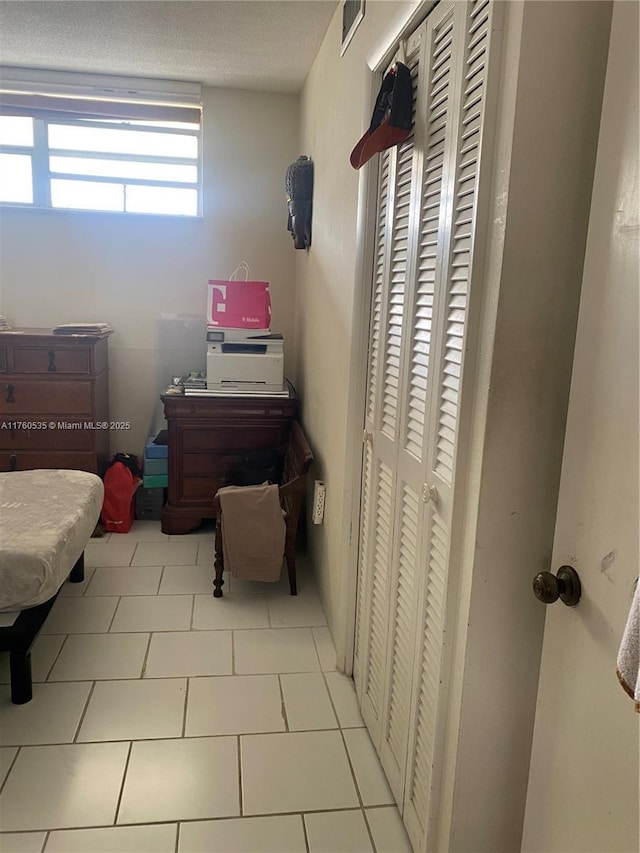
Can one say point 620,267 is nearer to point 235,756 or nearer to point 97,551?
point 235,756

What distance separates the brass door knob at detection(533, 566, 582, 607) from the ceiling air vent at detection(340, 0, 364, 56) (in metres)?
2.02

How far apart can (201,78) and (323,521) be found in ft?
8.99

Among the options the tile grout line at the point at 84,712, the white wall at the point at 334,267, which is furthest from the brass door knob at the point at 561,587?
the tile grout line at the point at 84,712

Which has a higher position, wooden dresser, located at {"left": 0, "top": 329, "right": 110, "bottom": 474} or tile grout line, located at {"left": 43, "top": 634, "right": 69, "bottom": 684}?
wooden dresser, located at {"left": 0, "top": 329, "right": 110, "bottom": 474}

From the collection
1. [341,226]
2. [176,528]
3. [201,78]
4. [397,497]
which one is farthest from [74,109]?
[397,497]

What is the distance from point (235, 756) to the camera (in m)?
1.90

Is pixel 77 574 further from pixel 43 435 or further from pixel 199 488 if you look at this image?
pixel 43 435

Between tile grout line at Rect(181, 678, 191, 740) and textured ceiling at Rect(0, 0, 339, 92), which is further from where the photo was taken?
textured ceiling at Rect(0, 0, 339, 92)

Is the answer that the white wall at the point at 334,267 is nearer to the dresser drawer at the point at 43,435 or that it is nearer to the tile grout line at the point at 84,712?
the tile grout line at the point at 84,712

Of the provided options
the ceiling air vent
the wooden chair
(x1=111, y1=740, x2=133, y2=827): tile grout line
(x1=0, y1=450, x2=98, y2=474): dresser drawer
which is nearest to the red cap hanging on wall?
the ceiling air vent

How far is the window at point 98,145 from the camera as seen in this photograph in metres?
3.65

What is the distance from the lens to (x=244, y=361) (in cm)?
346

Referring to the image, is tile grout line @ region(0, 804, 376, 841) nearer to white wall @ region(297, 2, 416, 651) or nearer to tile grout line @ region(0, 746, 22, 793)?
tile grout line @ region(0, 746, 22, 793)

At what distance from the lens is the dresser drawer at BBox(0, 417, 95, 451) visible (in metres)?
3.46
